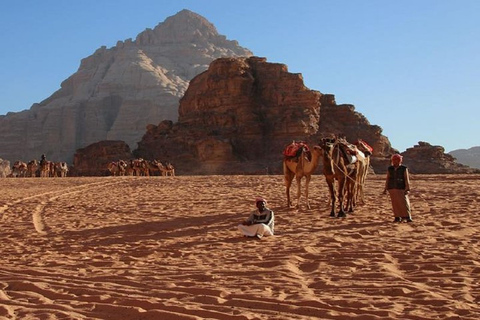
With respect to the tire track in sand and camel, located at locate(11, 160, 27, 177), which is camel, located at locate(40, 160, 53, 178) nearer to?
camel, located at locate(11, 160, 27, 177)

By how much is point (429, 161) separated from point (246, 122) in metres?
24.4

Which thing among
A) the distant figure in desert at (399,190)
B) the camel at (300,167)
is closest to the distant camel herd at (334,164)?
the camel at (300,167)

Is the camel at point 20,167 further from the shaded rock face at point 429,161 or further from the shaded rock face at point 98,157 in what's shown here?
the shaded rock face at point 429,161

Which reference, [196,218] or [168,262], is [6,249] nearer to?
[168,262]

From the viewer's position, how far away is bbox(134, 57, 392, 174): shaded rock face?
226 ft

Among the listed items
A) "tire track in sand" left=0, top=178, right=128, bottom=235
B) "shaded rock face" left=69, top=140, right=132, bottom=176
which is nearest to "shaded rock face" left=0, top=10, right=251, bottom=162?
"shaded rock face" left=69, top=140, right=132, bottom=176

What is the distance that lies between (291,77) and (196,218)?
65334 mm

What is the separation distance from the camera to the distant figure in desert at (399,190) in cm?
1152

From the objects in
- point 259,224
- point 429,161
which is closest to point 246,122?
point 429,161

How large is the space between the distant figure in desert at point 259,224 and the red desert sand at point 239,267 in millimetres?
193

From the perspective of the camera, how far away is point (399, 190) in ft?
38.8

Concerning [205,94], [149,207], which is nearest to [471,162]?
[205,94]

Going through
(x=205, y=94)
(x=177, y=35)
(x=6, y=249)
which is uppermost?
(x=177, y=35)

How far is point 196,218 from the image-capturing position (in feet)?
42.9
